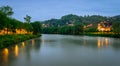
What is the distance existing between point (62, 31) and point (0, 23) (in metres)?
148

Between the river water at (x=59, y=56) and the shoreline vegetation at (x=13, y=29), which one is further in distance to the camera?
the shoreline vegetation at (x=13, y=29)

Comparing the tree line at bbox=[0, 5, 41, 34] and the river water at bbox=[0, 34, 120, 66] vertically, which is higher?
the tree line at bbox=[0, 5, 41, 34]

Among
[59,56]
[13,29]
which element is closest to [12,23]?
[13,29]

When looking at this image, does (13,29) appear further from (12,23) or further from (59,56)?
(59,56)

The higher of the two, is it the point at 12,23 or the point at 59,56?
the point at 12,23

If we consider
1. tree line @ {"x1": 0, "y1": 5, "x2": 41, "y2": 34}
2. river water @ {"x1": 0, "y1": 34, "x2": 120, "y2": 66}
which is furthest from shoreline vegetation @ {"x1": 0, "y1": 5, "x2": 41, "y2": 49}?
river water @ {"x1": 0, "y1": 34, "x2": 120, "y2": 66}

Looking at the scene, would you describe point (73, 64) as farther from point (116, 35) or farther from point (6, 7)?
point (116, 35)

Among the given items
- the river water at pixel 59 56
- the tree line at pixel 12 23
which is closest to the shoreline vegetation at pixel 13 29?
the tree line at pixel 12 23

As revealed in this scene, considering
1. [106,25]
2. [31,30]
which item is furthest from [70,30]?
[31,30]

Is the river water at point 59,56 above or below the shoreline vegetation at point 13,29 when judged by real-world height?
below

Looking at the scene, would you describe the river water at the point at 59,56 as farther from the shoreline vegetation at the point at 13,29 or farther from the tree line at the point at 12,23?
the tree line at the point at 12,23

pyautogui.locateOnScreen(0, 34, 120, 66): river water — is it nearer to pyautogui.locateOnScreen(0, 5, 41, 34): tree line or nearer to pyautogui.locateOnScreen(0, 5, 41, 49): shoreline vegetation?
pyautogui.locateOnScreen(0, 5, 41, 49): shoreline vegetation

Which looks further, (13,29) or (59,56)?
(13,29)

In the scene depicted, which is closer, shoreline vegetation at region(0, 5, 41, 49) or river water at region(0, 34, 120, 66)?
river water at region(0, 34, 120, 66)
